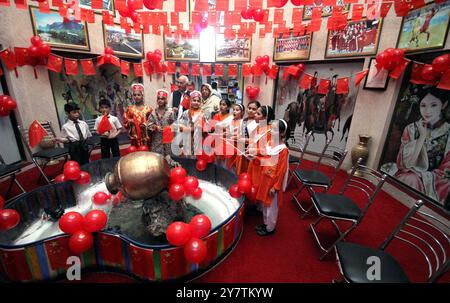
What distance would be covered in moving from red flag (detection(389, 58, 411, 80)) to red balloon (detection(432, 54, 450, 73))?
28.7 inches

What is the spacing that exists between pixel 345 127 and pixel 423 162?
1.92 m

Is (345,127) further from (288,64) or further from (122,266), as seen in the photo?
(122,266)

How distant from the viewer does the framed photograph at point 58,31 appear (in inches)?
174

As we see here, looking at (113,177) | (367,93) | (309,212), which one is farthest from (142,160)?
(367,93)

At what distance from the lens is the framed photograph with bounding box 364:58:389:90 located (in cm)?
421

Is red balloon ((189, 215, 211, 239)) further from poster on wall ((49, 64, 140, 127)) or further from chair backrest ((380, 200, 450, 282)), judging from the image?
poster on wall ((49, 64, 140, 127))

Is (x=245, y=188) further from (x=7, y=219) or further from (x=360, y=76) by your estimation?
(x=360, y=76)

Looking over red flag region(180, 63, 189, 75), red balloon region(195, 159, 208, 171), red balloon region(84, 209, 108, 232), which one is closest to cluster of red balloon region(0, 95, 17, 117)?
red balloon region(84, 209, 108, 232)

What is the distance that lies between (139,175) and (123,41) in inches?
223

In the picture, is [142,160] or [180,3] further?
[180,3]

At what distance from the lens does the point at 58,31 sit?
15.4 feet

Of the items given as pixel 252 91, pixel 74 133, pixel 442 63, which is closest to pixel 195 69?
pixel 252 91

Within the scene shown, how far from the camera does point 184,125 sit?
436 cm

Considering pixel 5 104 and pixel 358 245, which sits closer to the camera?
pixel 358 245
